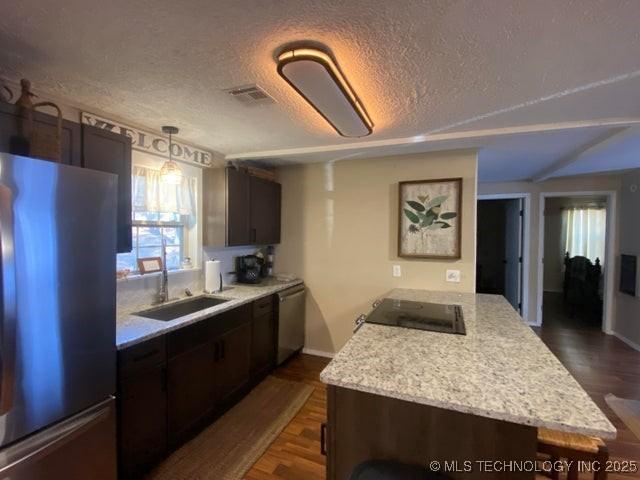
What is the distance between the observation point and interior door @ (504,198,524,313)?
480 cm

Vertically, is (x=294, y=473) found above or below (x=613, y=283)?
below

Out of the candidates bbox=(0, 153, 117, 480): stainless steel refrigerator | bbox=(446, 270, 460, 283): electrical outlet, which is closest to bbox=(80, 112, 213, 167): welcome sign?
bbox=(0, 153, 117, 480): stainless steel refrigerator

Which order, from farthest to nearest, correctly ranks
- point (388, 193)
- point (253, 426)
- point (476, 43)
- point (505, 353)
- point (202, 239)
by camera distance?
point (388, 193), point (202, 239), point (253, 426), point (505, 353), point (476, 43)

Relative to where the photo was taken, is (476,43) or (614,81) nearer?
(476,43)

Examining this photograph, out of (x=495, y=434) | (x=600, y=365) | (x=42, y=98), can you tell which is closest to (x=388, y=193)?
(x=495, y=434)

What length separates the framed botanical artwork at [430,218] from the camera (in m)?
2.91

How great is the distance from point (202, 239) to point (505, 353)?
2.59 metres

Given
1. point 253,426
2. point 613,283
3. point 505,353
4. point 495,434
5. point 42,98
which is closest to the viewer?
point 495,434

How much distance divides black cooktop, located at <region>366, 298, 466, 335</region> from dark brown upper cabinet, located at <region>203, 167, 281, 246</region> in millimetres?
1564

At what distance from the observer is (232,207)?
116 inches

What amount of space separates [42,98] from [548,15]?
8.42 feet

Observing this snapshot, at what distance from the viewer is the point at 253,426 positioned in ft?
7.47

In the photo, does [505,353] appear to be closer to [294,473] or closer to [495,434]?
[495,434]

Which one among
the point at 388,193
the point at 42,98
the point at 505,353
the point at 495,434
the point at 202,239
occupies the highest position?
the point at 42,98
